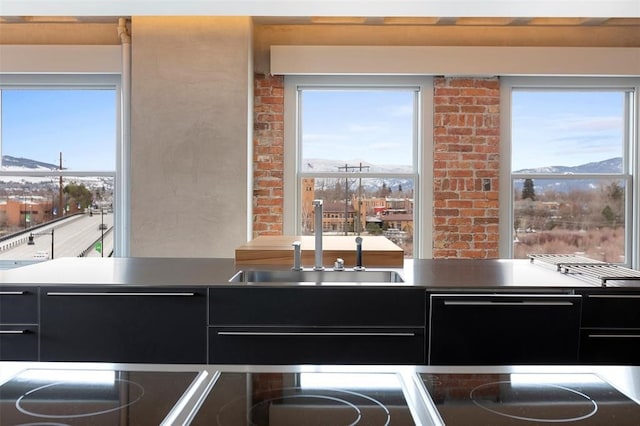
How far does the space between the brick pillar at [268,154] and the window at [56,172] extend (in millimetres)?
1411

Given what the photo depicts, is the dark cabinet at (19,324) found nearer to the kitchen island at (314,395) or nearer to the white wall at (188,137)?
the kitchen island at (314,395)

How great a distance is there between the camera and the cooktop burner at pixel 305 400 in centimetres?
96

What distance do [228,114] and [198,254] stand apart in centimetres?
124

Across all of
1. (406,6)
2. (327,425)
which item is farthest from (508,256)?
(327,425)

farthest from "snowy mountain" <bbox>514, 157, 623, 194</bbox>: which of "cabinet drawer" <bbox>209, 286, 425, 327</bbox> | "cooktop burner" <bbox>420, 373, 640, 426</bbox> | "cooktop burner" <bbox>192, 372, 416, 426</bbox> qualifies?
"cooktop burner" <bbox>192, 372, 416, 426</bbox>

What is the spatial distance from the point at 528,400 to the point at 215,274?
1.98 meters

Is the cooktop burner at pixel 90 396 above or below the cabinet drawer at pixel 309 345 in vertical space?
above

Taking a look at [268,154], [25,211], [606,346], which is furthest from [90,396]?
[25,211]

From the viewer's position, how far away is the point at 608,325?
100 inches

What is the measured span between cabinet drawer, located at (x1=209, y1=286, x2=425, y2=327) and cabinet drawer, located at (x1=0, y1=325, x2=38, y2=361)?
833 mm

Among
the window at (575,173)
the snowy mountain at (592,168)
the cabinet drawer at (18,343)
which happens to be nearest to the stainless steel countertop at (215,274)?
the cabinet drawer at (18,343)

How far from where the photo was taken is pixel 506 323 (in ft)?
8.21

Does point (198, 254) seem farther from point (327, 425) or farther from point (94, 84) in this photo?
point (327, 425)

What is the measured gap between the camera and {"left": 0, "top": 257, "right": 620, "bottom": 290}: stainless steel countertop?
100 inches
